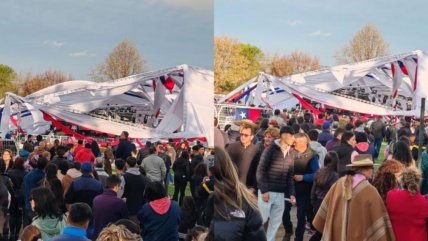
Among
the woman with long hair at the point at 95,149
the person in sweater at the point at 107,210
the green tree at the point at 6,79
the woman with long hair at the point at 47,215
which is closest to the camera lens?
the woman with long hair at the point at 47,215

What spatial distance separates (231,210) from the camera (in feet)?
4.76

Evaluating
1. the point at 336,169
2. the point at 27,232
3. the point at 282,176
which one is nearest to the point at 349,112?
the point at 336,169

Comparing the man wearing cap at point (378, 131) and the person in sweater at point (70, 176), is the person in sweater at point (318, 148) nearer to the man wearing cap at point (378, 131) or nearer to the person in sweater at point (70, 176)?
the man wearing cap at point (378, 131)

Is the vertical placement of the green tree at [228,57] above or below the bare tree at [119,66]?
below

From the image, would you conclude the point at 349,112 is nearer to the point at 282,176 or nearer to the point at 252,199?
the point at 282,176

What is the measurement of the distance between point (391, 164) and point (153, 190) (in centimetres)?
136

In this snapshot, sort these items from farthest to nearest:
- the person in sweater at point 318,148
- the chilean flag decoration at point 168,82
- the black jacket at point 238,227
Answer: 1. the chilean flag decoration at point 168,82
2. the person in sweater at point 318,148
3. the black jacket at point 238,227

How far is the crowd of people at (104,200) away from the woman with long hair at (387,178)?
3.01 feet

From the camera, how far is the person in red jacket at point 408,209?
2.66m

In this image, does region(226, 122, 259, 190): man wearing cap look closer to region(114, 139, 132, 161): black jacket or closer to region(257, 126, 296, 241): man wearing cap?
region(257, 126, 296, 241): man wearing cap

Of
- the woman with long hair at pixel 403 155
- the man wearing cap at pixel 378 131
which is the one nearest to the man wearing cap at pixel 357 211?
the woman with long hair at pixel 403 155

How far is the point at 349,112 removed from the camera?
11.1 metres

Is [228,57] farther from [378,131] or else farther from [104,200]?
[378,131]

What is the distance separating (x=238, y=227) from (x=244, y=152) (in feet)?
2.93
